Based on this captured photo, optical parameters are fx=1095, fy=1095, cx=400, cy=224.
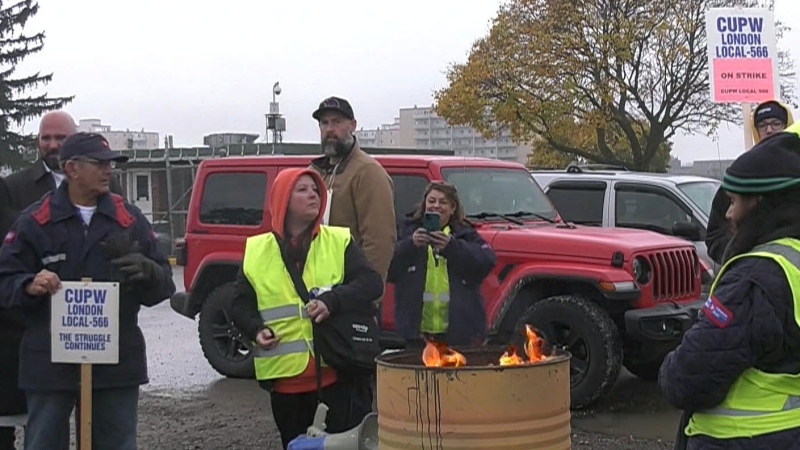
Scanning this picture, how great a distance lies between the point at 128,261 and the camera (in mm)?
4828

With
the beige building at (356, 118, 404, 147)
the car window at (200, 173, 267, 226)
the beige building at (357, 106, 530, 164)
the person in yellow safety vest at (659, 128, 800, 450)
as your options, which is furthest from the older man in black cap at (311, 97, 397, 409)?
the beige building at (356, 118, 404, 147)

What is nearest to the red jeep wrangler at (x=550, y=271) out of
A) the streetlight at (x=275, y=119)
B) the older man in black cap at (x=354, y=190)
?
the older man in black cap at (x=354, y=190)

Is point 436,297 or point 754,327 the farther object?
point 436,297

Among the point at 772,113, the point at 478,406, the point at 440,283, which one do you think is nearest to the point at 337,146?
the point at 440,283

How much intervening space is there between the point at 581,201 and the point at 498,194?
6.54 feet

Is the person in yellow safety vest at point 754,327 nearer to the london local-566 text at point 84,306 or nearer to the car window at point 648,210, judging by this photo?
the london local-566 text at point 84,306

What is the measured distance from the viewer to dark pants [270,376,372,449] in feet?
16.6

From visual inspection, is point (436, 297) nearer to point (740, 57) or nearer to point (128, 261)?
point (128, 261)

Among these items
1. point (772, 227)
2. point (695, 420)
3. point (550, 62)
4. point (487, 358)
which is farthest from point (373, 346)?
point (550, 62)

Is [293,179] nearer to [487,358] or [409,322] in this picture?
[487,358]

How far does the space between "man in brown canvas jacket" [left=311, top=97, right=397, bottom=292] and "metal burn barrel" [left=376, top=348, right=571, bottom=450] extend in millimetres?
2206

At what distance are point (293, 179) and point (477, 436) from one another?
1.79 meters

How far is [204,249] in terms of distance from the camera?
10.2 metres

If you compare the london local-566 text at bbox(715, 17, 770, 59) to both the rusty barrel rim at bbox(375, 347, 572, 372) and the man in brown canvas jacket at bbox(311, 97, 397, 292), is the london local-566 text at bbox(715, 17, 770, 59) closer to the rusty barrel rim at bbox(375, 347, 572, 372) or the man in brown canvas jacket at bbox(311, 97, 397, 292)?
the man in brown canvas jacket at bbox(311, 97, 397, 292)
